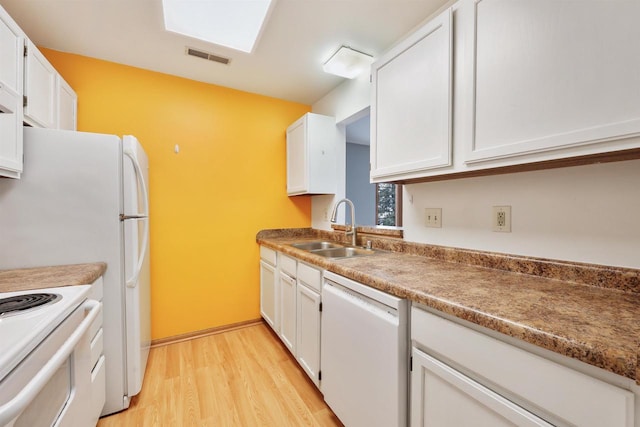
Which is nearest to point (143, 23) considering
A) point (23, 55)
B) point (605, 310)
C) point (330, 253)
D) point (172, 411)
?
point (23, 55)

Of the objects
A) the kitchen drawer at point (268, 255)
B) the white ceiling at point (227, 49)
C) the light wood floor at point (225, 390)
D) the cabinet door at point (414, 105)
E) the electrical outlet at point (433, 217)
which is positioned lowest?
the light wood floor at point (225, 390)

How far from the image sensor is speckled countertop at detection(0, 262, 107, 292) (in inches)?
43.5

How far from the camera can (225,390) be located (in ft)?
5.75

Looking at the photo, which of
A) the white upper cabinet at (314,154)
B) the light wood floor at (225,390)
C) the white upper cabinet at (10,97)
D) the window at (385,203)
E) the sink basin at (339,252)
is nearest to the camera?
the white upper cabinet at (10,97)

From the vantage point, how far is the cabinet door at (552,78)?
76 cm

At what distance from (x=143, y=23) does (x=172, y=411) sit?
241cm

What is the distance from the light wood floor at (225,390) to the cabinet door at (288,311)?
19 centimetres

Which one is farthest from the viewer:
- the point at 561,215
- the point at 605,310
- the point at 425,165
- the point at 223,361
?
the point at 223,361

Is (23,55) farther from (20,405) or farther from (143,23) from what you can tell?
(20,405)

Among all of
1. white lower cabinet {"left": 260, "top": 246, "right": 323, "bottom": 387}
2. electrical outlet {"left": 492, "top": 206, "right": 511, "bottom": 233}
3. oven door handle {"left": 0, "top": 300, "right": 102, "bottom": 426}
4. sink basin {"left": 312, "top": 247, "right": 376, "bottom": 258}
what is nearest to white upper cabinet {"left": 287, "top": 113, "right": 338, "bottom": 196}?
sink basin {"left": 312, "top": 247, "right": 376, "bottom": 258}

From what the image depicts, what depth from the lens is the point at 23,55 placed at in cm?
137

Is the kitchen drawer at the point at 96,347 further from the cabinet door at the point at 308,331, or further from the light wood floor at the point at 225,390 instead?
the cabinet door at the point at 308,331

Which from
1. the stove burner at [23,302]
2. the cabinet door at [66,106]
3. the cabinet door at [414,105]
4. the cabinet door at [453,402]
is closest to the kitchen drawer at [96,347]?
the stove burner at [23,302]

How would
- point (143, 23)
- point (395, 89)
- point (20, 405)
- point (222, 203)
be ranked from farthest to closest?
point (222, 203), point (143, 23), point (395, 89), point (20, 405)
